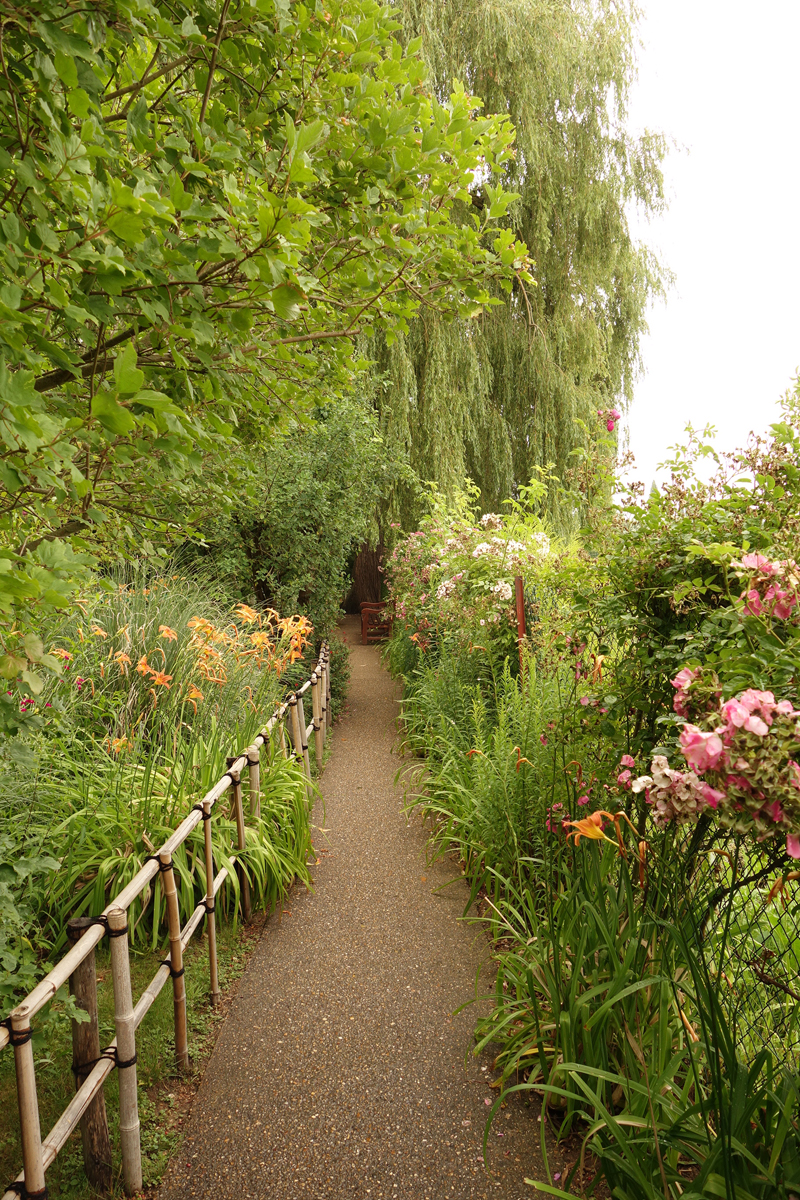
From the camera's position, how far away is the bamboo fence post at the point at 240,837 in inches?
122

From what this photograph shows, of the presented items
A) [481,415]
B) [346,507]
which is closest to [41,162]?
[346,507]

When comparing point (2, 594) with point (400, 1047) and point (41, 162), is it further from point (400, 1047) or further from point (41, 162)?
point (400, 1047)

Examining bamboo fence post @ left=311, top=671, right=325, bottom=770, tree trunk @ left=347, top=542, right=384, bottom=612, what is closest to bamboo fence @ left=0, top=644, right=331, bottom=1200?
bamboo fence post @ left=311, top=671, right=325, bottom=770

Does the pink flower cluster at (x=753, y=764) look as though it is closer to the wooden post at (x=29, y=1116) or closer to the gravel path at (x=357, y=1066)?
the gravel path at (x=357, y=1066)

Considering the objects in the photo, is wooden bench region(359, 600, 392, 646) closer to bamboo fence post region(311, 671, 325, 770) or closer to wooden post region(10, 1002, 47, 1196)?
bamboo fence post region(311, 671, 325, 770)

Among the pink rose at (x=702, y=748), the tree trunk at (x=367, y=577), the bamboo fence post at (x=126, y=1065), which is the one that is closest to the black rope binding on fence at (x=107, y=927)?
the bamboo fence post at (x=126, y=1065)

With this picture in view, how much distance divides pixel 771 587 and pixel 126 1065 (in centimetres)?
219

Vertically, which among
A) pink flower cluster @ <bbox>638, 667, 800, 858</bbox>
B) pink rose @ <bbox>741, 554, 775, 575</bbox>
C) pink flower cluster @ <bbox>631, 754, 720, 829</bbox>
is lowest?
pink flower cluster @ <bbox>631, 754, 720, 829</bbox>

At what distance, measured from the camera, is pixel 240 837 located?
315cm

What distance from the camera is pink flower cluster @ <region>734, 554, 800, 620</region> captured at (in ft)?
5.09

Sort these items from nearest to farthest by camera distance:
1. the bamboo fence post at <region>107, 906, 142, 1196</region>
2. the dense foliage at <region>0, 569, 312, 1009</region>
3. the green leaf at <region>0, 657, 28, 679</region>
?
the green leaf at <region>0, 657, 28, 679</region> → the bamboo fence post at <region>107, 906, 142, 1196</region> → the dense foliage at <region>0, 569, 312, 1009</region>

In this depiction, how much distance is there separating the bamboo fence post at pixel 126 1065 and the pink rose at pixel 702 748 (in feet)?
5.19

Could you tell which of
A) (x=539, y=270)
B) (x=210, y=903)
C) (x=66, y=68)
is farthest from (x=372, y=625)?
Answer: (x=66, y=68)

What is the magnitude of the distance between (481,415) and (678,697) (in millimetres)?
7818
